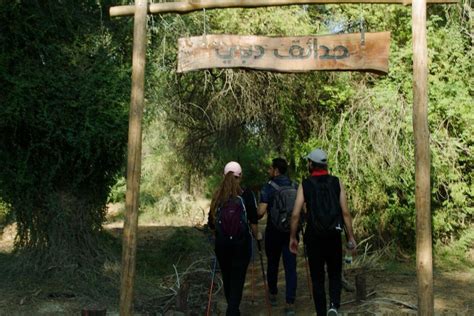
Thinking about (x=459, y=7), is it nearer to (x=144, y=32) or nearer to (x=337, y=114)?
(x=337, y=114)

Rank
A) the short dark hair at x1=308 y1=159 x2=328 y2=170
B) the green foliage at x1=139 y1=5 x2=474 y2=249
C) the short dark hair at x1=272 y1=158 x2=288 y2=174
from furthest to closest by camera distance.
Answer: the green foliage at x1=139 y1=5 x2=474 y2=249, the short dark hair at x1=272 y1=158 x2=288 y2=174, the short dark hair at x1=308 y1=159 x2=328 y2=170

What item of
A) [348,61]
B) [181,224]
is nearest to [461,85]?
[348,61]

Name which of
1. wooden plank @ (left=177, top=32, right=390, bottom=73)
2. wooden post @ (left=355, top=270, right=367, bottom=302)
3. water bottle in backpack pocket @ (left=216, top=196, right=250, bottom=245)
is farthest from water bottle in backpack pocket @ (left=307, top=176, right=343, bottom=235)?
wooden post @ (left=355, top=270, right=367, bottom=302)

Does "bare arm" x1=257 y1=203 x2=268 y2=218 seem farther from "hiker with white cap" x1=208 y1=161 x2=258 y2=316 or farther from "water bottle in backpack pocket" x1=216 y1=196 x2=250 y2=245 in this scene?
"water bottle in backpack pocket" x1=216 y1=196 x2=250 y2=245

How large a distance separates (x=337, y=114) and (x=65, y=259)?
5483 mm

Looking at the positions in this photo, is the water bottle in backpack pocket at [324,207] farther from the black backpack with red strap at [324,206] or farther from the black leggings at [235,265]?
the black leggings at [235,265]

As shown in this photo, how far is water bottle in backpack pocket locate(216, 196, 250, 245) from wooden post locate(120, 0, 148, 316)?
0.92 m

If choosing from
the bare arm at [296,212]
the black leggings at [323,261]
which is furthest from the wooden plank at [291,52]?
the black leggings at [323,261]

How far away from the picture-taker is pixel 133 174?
673 cm

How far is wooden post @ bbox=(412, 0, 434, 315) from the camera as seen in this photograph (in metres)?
6.27

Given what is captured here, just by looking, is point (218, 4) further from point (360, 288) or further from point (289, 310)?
point (360, 288)

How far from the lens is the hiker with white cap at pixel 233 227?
716 cm

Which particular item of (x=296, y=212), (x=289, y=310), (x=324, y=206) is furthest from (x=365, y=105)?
(x=324, y=206)

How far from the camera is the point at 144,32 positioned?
6926 millimetres
